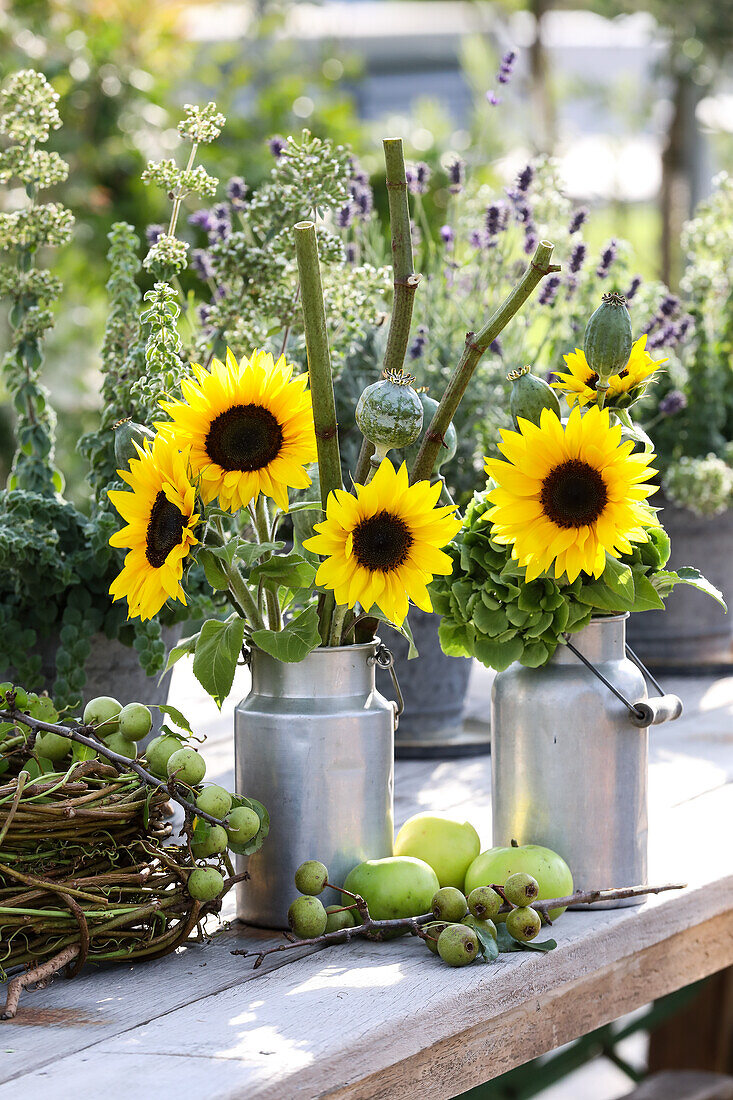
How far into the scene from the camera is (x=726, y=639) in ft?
5.53

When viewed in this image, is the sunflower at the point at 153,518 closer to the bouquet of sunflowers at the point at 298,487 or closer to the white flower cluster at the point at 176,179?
the bouquet of sunflowers at the point at 298,487

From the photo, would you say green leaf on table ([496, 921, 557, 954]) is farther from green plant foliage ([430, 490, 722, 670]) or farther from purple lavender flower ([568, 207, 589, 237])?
purple lavender flower ([568, 207, 589, 237])

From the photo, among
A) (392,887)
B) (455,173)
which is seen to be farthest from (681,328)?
(392,887)

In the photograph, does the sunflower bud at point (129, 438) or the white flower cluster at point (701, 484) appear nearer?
the sunflower bud at point (129, 438)

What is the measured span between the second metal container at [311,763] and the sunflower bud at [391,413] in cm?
14

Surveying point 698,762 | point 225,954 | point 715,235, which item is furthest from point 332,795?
point 715,235

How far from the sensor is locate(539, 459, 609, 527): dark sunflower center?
2.32 ft

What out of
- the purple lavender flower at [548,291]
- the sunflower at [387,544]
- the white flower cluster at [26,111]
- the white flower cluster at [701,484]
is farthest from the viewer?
the white flower cluster at [701,484]

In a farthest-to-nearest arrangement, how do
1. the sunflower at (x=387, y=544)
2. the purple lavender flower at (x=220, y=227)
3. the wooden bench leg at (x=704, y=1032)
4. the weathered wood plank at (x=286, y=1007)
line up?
1. the wooden bench leg at (x=704, y=1032)
2. the purple lavender flower at (x=220, y=227)
3. the sunflower at (x=387, y=544)
4. the weathered wood plank at (x=286, y=1007)


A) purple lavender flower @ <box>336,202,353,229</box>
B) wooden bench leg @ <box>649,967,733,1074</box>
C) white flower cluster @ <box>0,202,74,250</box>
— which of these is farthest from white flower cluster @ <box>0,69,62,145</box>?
wooden bench leg @ <box>649,967,733,1074</box>

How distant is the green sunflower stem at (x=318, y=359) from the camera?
2.43ft

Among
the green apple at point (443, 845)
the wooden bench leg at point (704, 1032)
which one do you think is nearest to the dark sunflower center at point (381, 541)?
the green apple at point (443, 845)

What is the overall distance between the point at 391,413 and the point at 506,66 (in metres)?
0.73

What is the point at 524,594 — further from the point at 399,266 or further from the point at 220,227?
the point at 220,227
